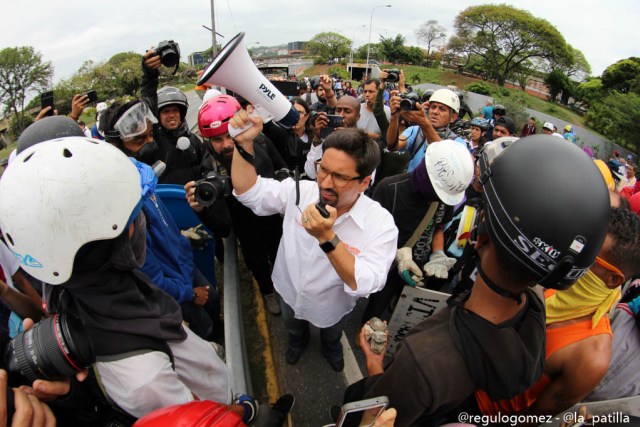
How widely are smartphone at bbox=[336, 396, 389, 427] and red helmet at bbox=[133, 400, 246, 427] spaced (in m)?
0.37

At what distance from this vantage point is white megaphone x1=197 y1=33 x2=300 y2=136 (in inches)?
95.1

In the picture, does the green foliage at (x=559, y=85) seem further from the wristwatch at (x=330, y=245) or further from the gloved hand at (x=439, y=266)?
the wristwatch at (x=330, y=245)

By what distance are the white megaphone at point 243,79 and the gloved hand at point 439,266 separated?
5.89 feet

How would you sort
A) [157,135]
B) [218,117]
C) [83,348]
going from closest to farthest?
[83,348], [218,117], [157,135]

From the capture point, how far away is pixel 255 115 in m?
2.43

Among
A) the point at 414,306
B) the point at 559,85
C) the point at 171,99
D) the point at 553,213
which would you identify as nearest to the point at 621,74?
the point at 559,85

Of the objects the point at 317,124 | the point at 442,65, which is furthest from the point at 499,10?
the point at 317,124

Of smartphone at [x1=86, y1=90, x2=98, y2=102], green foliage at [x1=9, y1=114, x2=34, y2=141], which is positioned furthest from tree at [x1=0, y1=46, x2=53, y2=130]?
smartphone at [x1=86, y1=90, x2=98, y2=102]

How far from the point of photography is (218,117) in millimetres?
2971

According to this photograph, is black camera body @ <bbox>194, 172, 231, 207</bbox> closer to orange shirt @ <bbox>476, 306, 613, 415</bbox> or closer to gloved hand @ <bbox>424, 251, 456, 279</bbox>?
gloved hand @ <bbox>424, 251, 456, 279</bbox>

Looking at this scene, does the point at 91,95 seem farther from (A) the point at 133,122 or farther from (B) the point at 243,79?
(B) the point at 243,79

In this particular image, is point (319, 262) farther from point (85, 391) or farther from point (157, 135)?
point (157, 135)

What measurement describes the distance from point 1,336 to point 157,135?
2529 mm

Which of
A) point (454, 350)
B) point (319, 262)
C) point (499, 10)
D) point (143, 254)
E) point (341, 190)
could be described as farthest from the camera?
point (499, 10)
